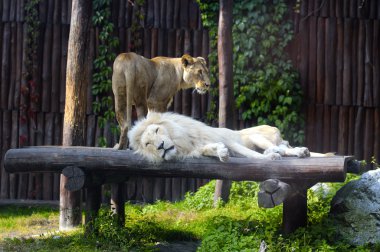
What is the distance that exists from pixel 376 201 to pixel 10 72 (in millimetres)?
7068

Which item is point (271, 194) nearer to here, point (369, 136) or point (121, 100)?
point (121, 100)

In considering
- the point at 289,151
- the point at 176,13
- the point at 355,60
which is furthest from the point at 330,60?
the point at 289,151

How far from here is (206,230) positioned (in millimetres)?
8578

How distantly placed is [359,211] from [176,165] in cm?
215

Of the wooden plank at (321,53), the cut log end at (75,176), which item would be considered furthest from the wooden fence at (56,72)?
the cut log end at (75,176)

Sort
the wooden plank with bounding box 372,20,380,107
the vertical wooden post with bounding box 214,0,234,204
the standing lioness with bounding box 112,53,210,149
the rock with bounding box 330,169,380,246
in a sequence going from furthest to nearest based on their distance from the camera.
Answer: the wooden plank with bounding box 372,20,380,107 → the vertical wooden post with bounding box 214,0,234,204 → the standing lioness with bounding box 112,53,210,149 → the rock with bounding box 330,169,380,246

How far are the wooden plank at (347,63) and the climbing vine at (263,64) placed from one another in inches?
30.2

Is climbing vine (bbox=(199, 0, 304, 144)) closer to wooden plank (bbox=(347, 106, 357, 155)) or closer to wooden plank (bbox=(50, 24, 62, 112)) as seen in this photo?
wooden plank (bbox=(347, 106, 357, 155))

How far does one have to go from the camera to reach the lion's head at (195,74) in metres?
9.13

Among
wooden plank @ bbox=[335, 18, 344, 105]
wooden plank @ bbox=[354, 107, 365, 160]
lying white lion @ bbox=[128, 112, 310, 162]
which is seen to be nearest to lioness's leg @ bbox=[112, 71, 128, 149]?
lying white lion @ bbox=[128, 112, 310, 162]

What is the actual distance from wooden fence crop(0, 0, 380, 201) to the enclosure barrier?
3748 millimetres

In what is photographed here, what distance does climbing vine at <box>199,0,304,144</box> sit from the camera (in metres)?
12.2

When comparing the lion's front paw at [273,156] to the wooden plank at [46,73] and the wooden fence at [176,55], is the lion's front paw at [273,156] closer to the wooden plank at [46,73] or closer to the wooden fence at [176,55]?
the wooden fence at [176,55]

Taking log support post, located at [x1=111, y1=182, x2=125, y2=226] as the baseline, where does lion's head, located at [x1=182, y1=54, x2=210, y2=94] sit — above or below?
above
